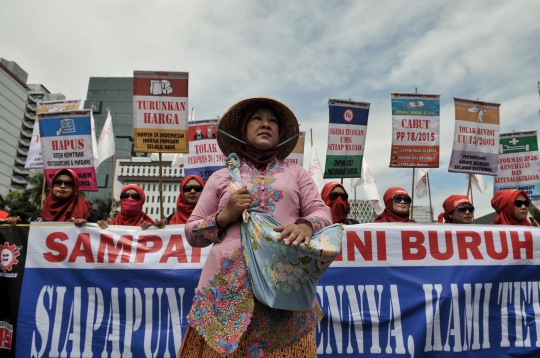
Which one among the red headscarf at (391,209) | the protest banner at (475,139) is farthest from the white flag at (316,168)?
the red headscarf at (391,209)

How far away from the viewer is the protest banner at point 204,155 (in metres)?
6.65

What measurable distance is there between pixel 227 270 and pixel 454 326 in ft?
9.07

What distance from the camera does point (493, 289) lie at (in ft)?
11.4

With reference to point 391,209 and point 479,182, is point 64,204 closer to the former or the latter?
point 391,209

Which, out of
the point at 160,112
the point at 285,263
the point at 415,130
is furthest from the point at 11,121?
the point at 285,263

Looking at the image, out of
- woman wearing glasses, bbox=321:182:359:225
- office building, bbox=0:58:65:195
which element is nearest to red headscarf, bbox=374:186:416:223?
woman wearing glasses, bbox=321:182:359:225

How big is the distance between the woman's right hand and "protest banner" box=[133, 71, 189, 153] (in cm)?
365

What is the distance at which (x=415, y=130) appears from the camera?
5695 mm

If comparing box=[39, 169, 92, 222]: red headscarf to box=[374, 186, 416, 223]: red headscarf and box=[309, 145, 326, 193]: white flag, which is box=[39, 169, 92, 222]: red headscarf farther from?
box=[309, 145, 326, 193]: white flag

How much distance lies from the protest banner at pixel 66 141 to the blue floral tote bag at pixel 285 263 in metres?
4.68

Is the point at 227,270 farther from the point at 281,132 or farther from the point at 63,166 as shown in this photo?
the point at 63,166

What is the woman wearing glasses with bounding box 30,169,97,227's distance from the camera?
3.94m

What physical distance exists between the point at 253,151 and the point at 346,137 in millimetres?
4531

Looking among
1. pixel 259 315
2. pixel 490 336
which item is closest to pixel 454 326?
pixel 490 336
